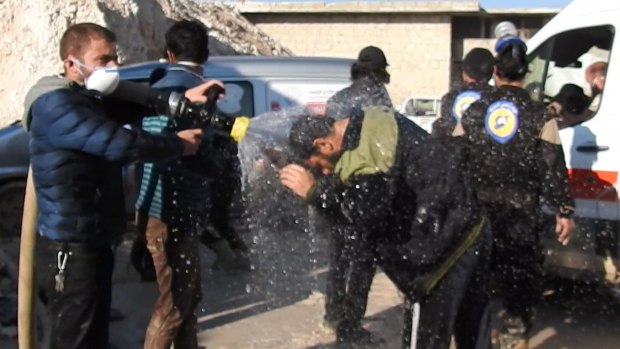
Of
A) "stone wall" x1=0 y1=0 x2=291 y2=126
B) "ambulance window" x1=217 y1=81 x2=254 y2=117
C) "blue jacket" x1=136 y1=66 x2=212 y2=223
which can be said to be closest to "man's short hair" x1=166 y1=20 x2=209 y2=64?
"blue jacket" x1=136 y1=66 x2=212 y2=223

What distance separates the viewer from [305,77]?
7.54 m

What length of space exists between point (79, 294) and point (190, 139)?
2.70 feet

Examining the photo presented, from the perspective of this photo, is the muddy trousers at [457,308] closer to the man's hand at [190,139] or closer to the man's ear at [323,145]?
the man's ear at [323,145]

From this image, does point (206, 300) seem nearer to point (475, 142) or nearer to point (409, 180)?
point (475, 142)

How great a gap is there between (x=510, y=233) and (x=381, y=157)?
1.78m

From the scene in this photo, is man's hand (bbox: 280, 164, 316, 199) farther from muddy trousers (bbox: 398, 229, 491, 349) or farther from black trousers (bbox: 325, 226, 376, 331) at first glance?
black trousers (bbox: 325, 226, 376, 331)

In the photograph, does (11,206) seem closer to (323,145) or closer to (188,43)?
(188,43)

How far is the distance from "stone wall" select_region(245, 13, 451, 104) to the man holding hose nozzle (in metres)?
20.1

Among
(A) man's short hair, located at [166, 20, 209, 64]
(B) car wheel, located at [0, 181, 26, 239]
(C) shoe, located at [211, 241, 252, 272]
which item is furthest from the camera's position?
(B) car wheel, located at [0, 181, 26, 239]

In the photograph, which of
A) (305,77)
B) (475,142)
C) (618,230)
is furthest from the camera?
(305,77)

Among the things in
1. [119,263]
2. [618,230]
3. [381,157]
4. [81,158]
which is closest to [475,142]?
[618,230]

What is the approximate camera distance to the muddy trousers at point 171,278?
443 cm

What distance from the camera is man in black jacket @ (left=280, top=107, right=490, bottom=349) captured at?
3670 mm

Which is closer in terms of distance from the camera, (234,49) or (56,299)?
(56,299)
